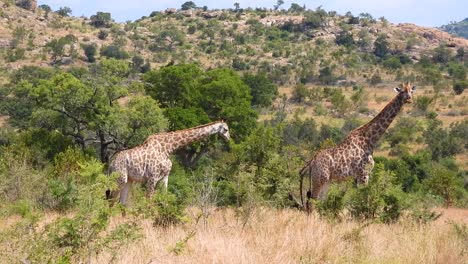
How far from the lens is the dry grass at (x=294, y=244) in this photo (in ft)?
18.8

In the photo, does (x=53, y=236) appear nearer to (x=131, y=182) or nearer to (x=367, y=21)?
(x=131, y=182)

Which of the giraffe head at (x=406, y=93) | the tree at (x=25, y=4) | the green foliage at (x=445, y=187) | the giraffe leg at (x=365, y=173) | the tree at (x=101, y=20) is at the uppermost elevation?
the tree at (x=25, y=4)

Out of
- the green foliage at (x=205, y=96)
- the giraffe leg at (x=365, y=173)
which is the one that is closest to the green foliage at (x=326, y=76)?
the green foliage at (x=205, y=96)

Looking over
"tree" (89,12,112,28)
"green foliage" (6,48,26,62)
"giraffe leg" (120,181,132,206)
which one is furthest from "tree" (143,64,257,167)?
"tree" (89,12,112,28)

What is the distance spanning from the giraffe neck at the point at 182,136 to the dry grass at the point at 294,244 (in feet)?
11.8

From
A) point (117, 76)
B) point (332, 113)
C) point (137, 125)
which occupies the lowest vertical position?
point (332, 113)

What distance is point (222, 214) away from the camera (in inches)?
348

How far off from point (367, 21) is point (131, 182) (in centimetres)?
8872

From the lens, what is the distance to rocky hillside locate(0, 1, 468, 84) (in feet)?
219

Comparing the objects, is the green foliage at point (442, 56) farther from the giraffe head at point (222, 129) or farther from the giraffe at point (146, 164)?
the giraffe at point (146, 164)

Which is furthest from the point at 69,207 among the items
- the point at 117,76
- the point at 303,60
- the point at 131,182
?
the point at 303,60

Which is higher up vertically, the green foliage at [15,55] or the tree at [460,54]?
the green foliage at [15,55]

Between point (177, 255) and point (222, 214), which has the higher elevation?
point (177, 255)

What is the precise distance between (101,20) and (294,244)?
88.4m
